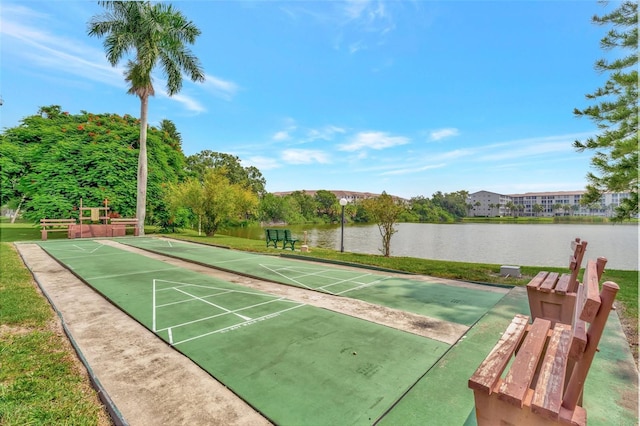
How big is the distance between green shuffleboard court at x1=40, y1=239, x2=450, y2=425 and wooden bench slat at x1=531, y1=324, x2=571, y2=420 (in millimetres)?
1365

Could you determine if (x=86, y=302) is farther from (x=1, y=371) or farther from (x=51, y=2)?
(x=51, y=2)

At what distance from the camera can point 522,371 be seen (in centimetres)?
163

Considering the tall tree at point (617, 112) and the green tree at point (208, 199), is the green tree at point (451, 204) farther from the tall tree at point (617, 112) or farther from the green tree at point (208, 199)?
the tall tree at point (617, 112)

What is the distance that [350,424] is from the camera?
7.73 ft

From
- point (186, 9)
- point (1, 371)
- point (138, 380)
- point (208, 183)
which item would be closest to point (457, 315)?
point (138, 380)

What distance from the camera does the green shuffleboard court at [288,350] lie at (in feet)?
8.68

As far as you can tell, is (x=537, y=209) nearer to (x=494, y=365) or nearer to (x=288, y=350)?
(x=288, y=350)

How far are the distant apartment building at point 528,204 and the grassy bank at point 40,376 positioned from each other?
143m

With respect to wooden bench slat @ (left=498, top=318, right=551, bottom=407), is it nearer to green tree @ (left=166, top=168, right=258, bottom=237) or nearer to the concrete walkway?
the concrete walkway

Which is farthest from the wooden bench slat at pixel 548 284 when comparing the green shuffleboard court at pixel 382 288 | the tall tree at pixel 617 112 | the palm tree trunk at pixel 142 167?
the palm tree trunk at pixel 142 167

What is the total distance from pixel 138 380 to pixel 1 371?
1.54 meters

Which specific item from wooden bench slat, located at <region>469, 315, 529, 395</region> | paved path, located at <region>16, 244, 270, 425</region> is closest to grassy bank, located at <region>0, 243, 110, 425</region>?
paved path, located at <region>16, 244, 270, 425</region>

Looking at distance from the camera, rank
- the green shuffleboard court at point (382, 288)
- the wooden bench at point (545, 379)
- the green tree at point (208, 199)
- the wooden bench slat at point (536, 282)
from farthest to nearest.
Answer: the green tree at point (208, 199) → the green shuffleboard court at point (382, 288) → the wooden bench slat at point (536, 282) → the wooden bench at point (545, 379)

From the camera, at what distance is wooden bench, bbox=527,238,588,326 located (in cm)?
355
